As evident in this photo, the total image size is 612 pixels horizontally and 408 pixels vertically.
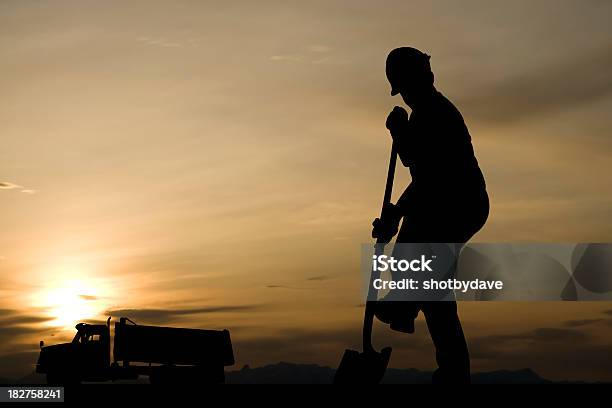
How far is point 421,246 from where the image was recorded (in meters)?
8.22

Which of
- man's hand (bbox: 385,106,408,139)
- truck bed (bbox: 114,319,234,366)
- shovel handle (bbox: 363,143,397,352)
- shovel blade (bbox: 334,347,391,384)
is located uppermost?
truck bed (bbox: 114,319,234,366)

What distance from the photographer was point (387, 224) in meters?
8.39

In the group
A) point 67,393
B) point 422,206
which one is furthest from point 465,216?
point 67,393

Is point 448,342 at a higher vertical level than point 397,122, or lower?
lower

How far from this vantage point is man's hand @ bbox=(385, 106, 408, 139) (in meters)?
8.44

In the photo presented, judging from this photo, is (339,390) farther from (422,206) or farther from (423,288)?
(422,206)

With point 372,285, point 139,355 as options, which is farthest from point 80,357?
point 372,285

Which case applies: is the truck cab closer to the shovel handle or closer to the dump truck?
the dump truck

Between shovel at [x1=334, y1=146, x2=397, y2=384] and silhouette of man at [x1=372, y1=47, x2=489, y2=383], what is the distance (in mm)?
135

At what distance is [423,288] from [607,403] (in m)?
1.88

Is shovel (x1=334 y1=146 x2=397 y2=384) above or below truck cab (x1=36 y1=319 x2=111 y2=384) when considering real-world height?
below

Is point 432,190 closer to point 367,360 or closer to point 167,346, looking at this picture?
point 367,360

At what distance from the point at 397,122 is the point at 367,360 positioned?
211 cm

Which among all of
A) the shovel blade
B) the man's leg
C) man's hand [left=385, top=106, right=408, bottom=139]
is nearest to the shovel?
the shovel blade
